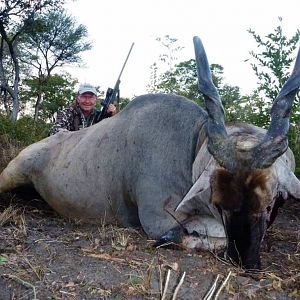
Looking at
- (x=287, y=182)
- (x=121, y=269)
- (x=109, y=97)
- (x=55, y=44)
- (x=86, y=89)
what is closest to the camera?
(x=121, y=269)

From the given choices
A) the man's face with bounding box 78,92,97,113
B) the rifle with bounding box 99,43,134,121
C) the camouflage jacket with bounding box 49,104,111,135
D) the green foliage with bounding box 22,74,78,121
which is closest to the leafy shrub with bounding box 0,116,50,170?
the camouflage jacket with bounding box 49,104,111,135

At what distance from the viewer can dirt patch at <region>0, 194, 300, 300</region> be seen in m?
2.43

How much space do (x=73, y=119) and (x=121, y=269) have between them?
3.85 metres

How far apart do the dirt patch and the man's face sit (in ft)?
9.10

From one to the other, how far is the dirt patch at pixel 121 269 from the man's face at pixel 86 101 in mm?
2774

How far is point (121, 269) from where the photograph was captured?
2.69m

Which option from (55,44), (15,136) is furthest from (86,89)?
(55,44)

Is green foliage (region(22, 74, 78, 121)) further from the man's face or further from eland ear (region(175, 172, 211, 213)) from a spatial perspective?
eland ear (region(175, 172, 211, 213))

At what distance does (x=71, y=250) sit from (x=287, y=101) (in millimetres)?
1492

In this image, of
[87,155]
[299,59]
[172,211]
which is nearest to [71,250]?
[172,211]

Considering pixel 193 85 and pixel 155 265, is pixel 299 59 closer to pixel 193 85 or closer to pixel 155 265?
pixel 155 265

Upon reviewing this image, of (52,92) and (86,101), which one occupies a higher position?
(52,92)

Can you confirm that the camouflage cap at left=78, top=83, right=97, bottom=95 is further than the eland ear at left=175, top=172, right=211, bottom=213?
Yes

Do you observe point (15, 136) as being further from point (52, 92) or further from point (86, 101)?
point (52, 92)
